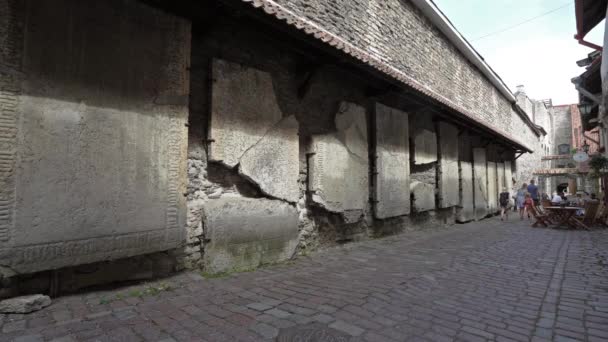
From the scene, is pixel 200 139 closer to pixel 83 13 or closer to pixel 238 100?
pixel 238 100

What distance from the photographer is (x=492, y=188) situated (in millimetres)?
13695

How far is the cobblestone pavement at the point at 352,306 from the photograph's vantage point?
238 cm

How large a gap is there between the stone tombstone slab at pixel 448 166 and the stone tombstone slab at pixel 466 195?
48cm

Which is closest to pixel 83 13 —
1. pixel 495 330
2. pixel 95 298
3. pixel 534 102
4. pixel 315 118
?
pixel 95 298

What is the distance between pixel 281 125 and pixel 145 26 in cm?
212

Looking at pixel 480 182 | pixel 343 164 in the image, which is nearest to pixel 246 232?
pixel 343 164

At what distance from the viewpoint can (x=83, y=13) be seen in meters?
2.98

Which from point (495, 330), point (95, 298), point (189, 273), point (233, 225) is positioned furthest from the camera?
point (233, 225)

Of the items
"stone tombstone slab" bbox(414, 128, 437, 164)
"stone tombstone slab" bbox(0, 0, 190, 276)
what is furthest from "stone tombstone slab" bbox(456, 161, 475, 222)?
"stone tombstone slab" bbox(0, 0, 190, 276)

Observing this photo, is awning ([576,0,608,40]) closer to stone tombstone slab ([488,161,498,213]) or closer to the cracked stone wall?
stone tombstone slab ([488,161,498,213])

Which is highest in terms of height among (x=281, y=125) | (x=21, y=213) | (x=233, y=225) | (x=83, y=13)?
(x=83, y=13)

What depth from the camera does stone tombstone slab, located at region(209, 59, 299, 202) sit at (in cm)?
408

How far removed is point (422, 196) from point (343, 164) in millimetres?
3501

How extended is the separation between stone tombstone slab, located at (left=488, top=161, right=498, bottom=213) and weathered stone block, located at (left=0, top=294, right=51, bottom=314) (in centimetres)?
1404
